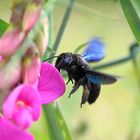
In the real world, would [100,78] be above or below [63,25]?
below

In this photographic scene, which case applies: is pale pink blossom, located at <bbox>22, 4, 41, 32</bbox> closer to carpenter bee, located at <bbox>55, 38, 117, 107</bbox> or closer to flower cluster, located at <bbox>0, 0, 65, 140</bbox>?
flower cluster, located at <bbox>0, 0, 65, 140</bbox>

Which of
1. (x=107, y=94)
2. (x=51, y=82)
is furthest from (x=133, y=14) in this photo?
(x=107, y=94)

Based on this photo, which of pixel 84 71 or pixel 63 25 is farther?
pixel 63 25

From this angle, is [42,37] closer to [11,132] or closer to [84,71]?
[11,132]

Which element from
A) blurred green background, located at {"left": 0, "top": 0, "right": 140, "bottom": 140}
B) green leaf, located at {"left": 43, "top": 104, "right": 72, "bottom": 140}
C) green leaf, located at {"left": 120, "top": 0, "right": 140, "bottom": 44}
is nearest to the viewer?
green leaf, located at {"left": 120, "top": 0, "right": 140, "bottom": 44}

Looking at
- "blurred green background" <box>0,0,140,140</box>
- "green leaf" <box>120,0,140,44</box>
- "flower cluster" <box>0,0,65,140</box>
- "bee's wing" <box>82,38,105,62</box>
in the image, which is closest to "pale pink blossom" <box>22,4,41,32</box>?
"flower cluster" <box>0,0,65,140</box>

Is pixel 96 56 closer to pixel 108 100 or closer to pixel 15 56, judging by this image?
pixel 15 56
